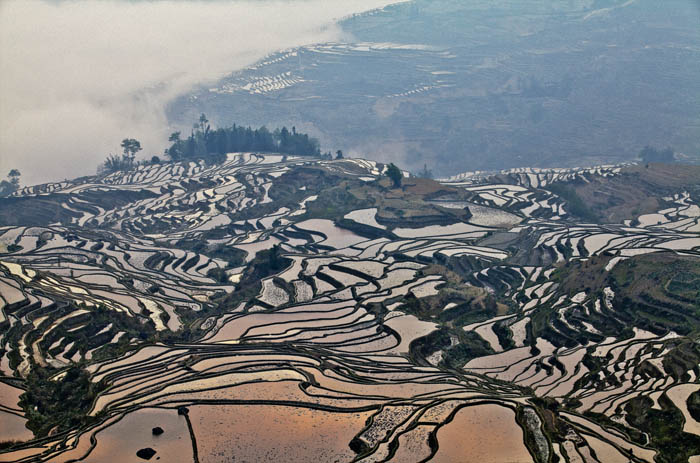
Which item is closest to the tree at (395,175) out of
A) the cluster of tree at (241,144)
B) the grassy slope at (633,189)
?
the grassy slope at (633,189)

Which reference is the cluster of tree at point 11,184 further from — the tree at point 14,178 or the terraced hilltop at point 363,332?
the terraced hilltop at point 363,332

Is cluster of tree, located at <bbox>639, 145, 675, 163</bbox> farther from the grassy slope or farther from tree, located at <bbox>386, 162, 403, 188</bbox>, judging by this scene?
tree, located at <bbox>386, 162, 403, 188</bbox>

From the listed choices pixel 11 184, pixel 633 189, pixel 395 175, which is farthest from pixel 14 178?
pixel 633 189

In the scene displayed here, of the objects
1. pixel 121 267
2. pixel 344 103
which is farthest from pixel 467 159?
pixel 121 267

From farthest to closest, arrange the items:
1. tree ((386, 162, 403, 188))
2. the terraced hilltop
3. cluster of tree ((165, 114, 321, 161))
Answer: cluster of tree ((165, 114, 321, 161)) < tree ((386, 162, 403, 188)) < the terraced hilltop

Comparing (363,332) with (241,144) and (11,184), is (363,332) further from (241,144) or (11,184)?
(11,184)

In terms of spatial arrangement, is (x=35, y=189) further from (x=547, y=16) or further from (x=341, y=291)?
(x=547, y=16)

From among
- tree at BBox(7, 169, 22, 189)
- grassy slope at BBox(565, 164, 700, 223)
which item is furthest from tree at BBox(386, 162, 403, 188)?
tree at BBox(7, 169, 22, 189)

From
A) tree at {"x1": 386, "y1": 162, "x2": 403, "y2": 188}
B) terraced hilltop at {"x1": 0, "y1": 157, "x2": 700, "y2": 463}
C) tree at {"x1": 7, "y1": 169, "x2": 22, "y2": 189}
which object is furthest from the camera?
tree at {"x1": 7, "y1": 169, "x2": 22, "y2": 189}

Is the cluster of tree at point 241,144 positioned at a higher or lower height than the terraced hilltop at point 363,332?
lower
